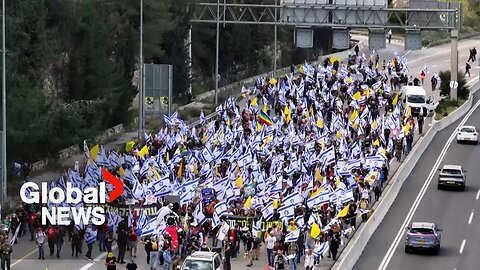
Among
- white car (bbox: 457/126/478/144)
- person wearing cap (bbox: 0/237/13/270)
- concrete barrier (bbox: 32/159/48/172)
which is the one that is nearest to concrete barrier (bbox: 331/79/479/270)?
white car (bbox: 457/126/478/144)

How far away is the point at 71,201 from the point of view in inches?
1740

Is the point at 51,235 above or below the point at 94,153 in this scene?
below

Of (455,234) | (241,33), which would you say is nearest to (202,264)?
(455,234)

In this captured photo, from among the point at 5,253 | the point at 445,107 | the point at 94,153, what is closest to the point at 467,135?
the point at 445,107

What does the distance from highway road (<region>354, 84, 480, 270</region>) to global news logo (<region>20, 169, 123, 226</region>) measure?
9109 millimetres

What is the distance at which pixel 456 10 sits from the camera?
76.1 m

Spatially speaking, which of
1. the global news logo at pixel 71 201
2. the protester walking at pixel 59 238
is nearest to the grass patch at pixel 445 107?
the global news logo at pixel 71 201

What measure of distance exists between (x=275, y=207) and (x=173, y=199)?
4.01 metres

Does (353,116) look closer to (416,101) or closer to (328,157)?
(328,157)

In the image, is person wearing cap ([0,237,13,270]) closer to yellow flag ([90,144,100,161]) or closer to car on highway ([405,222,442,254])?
yellow flag ([90,144,100,161])

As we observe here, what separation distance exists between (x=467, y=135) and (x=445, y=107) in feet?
33.8

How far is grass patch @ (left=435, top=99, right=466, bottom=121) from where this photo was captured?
79.4 meters

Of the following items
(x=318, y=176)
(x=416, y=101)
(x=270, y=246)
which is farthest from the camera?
(x=416, y=101)

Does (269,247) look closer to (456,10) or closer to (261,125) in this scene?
(261,125)
